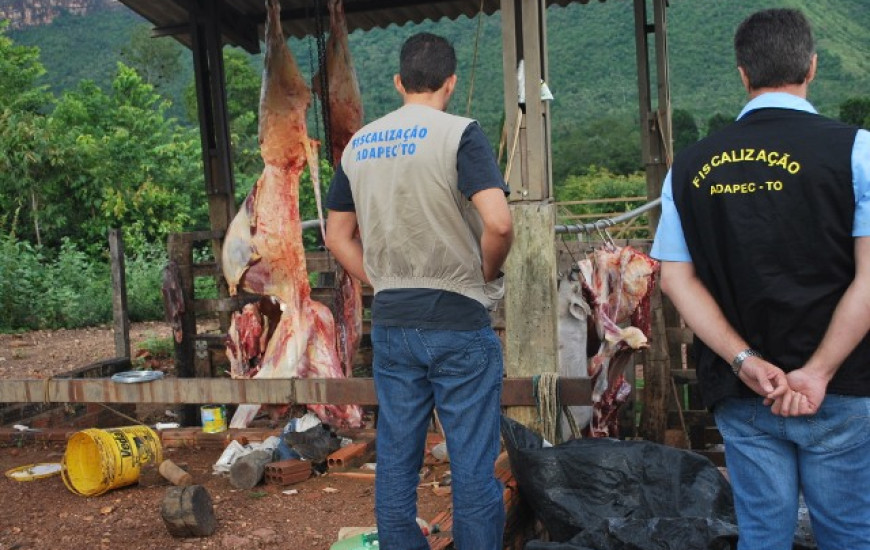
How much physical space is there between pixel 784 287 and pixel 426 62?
56.3 inches

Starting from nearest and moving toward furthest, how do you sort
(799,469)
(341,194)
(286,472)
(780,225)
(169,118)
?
→ (780,225) < (799,469) < (341,194) < (286,472) < (169,118)

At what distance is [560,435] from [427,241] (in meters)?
1.97

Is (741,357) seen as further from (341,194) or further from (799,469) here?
(341,194)

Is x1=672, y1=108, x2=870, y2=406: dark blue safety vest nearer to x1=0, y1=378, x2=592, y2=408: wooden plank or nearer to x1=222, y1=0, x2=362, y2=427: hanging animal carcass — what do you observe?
x1=0, y1=378, x2=592, y2=408: wooden plank

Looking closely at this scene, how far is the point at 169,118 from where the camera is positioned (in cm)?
3797

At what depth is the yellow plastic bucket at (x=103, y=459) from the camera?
5.05m

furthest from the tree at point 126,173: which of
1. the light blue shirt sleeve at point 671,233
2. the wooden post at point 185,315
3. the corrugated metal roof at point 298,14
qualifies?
the light blue shirt sleeve at point 671,233

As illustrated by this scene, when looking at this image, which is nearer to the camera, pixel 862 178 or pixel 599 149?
pixel 862 178

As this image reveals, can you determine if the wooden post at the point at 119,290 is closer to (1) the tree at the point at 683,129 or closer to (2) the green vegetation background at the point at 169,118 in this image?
(2) the green vegetation background at the point at 169,118

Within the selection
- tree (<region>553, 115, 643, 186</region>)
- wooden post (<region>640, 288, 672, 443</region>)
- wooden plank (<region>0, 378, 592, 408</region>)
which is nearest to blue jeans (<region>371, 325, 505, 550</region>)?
wooden plank (<region>0, 378, 592, 408</region>)

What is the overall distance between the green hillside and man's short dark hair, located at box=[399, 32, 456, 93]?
33269 mm

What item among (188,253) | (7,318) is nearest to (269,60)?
(188,253)

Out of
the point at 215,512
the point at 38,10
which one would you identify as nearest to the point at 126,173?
the point at 215,512

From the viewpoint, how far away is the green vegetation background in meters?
17.0
